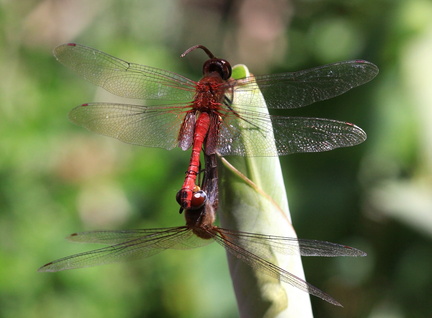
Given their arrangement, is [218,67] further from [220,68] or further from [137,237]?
[137,237]

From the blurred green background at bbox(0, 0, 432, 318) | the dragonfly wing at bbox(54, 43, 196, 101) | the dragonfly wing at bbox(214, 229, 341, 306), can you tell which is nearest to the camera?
the dragonfly wing at bbox(214, 229, 341, 306)

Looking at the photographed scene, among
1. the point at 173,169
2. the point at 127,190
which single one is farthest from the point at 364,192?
the point at 127,190

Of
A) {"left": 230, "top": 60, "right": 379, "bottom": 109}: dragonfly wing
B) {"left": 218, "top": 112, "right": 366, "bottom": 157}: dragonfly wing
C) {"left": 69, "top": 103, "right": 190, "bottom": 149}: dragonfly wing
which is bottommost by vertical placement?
{"left": 218, "top": 112, "right": 366, "bottom": 157}: dragonfly wing

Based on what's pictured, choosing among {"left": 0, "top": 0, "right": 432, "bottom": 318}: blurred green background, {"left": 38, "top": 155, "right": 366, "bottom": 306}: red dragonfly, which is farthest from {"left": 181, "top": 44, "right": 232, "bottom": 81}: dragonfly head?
{"left": 0, "top": 0, "right": 432, "bottom": 318}: blurred green background

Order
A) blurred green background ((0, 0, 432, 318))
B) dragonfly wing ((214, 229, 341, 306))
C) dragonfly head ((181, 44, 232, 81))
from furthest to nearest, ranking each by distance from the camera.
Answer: blurred green background ((0, 0, 432, 318)), dragonfly head ((181, 44, 232, 81)), dragonfly wing ((214, 229, 341, 306))

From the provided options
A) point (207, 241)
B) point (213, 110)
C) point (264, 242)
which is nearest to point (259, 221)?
point (264, 242)

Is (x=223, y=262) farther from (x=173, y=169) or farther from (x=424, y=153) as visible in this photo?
(x=424, y=153)

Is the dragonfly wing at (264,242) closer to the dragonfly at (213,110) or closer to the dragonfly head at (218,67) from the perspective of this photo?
the dragonfly at (213,110)

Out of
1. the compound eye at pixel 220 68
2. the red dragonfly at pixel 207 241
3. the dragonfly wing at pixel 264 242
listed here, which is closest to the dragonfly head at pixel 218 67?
the compound eye at pixel 220 68

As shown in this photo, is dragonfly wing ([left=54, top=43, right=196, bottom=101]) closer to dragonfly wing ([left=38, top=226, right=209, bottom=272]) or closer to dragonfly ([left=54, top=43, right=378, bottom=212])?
dragonfly ([left=54, top=43, right=378, bottom=212])
